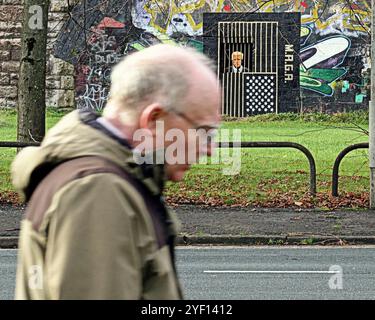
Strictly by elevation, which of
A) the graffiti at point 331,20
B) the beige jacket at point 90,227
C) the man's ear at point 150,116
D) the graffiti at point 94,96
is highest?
the graffiti at point 331,20

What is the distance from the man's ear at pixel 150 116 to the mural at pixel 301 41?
1087 inches

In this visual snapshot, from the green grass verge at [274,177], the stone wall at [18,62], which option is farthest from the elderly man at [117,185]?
the stone wall at [18,62]

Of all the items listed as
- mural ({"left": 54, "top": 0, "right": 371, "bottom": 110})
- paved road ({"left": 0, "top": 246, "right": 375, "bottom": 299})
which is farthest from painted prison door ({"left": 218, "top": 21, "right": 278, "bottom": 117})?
paved road ({"left": 0, "top": 246, "right": 375, "bottom": 299})

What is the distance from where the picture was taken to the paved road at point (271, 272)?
29.1ft

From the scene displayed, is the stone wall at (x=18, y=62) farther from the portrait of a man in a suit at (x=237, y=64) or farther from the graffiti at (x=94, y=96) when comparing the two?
the portrait of a man in a suit at (x=237, y=64)

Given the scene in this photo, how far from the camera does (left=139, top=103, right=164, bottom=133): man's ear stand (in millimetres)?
2447

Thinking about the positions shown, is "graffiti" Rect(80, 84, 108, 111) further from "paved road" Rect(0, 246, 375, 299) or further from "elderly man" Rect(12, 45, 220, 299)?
"elderly man" Rect(12, 45, 220, 299)

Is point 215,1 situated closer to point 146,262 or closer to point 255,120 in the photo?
point 255,120

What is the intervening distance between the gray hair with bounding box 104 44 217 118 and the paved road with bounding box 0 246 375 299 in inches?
242

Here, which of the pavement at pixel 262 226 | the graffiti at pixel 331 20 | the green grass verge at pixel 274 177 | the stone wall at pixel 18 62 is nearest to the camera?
the pavement at pixel 262 226

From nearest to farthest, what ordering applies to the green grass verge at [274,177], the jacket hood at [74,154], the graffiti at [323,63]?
the jacket hood at [74,154] → the green grass verge at [274,177] → the graffiti at [323,63]
